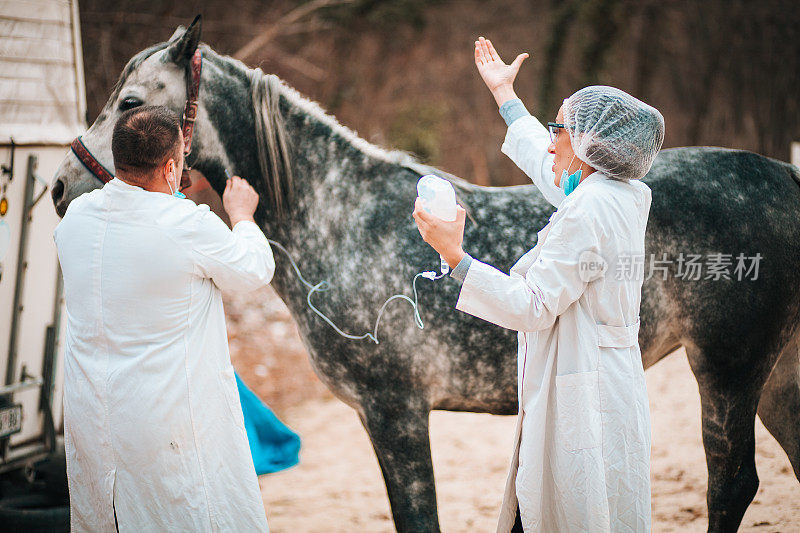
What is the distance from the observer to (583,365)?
201cm

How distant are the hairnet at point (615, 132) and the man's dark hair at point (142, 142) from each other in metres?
1.28

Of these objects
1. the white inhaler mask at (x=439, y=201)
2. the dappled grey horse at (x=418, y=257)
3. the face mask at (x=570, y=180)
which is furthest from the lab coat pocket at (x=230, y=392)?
the face mask at (x=570, y=180)

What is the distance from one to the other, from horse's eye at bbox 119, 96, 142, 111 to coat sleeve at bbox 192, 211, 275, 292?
79 cm

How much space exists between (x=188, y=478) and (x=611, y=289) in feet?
4.81

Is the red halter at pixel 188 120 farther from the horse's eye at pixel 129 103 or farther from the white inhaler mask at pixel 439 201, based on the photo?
the white inhaler mask at pixel 439 201

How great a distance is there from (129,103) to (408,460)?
1823 mm

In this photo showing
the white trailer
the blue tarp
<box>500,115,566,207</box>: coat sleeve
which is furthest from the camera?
the blue tarp

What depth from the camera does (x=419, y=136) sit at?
37.2ft

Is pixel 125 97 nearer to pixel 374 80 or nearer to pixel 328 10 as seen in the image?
pixel 328 10

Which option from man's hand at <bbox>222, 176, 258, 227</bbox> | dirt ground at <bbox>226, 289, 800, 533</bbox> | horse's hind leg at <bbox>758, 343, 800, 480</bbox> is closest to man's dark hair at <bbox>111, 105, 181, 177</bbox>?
man's hand at <bbox>222, 176, 258, 227</bbox>

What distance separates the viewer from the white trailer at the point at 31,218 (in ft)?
11.5

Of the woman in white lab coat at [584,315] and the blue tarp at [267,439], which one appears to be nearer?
the woman in white lab coat at [584,315]

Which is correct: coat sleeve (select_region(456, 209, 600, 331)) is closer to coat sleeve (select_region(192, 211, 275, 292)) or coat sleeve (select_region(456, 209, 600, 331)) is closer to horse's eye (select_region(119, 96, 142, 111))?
coat sleeve (select_region(192, 211, 275, 292))

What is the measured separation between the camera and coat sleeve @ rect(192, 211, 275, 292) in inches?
82.7
